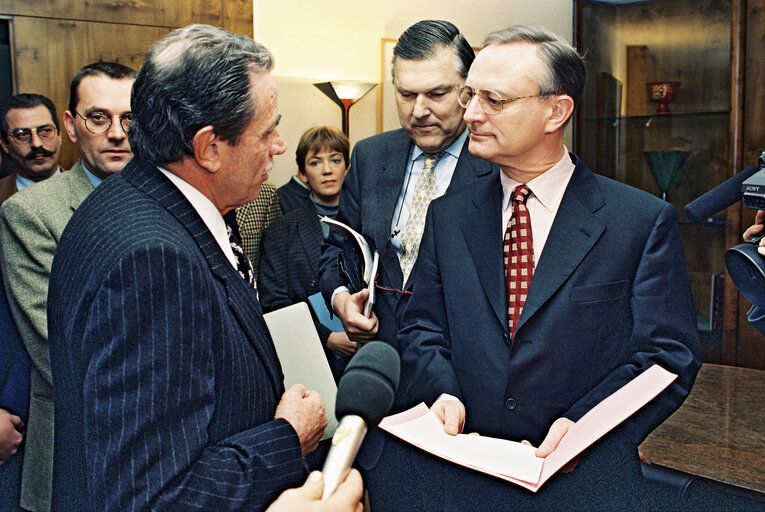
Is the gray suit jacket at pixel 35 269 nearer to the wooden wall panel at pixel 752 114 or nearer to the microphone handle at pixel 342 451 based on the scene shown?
the microphone handle at pixel 342 451

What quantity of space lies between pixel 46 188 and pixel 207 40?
1.12 m

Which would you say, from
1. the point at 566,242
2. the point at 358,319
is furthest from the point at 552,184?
the point at 358,319

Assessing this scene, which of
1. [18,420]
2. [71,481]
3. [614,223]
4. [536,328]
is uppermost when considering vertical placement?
[614,223]

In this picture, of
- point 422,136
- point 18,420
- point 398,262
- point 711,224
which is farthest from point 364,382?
point 711,224

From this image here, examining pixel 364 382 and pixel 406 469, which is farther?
pixel 406 469

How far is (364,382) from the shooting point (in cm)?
85

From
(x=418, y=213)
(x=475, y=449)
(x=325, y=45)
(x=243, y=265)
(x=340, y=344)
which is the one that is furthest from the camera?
(x=325, y=45)

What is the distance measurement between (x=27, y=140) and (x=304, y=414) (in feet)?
9.15

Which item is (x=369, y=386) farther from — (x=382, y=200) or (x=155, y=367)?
(x=382, y=200)

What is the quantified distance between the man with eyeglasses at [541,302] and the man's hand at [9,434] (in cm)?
126

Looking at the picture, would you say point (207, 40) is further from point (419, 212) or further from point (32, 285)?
point (32, 285)

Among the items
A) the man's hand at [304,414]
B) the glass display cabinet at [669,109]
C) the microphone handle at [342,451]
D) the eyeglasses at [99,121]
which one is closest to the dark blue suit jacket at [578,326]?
the man's hand at [304,414]

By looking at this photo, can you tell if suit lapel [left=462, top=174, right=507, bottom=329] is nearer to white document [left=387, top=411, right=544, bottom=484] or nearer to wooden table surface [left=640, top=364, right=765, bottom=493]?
white document [left=387, top=411, right=544, bottom=484]

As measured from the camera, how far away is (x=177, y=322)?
960 millimetres
